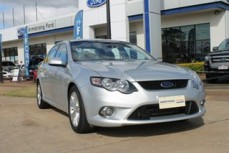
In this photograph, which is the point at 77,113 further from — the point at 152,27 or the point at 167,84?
the point at 152,27

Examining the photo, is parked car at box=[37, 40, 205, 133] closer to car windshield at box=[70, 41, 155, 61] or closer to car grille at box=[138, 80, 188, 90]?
car grille at box=[138, 80, 188, 90]

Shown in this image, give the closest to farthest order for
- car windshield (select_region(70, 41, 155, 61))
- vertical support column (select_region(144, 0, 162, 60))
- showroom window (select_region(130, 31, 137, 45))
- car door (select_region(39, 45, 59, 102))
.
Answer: car windshield (select_region(70, 41, 155, 61))
car door (select_region(39, 45, 59, 102))
vertical support column (select_region(144, 0, 162, 60))
showroom window (select_region(130, 31, 137, 45))

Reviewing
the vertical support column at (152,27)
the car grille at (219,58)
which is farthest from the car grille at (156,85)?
the vertical support column at (152,27)

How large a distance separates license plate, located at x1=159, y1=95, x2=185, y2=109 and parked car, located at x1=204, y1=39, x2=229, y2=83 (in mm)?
8573

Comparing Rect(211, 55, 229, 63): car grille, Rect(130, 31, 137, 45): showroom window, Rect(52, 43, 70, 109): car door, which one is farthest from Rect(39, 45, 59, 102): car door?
Rect(130, 31, 137, 45): showroom window

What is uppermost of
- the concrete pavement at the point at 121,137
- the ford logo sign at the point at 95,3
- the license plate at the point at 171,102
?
the ford logo sign at the point at 95,3

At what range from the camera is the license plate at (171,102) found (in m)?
5.57

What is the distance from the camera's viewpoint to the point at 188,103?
19.3 ft

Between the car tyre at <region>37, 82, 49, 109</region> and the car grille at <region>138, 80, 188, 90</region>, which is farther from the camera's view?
the car tyre at <region>37, 82, 49, 109</region>

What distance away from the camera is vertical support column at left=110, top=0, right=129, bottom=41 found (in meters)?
24.8

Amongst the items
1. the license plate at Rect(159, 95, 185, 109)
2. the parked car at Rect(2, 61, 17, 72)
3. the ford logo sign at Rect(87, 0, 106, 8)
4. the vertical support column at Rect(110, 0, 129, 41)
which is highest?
the ford logo sign at Rect(87, 0, 106, 8)

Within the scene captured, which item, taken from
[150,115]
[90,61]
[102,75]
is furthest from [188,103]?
[90,61]

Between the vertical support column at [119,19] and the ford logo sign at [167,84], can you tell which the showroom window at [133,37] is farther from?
the ford logo sign at [167,84]

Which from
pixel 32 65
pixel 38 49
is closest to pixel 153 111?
pixel 32 65
